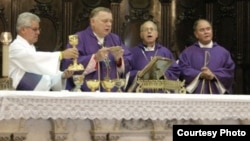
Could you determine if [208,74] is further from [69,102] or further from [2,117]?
[2,117]

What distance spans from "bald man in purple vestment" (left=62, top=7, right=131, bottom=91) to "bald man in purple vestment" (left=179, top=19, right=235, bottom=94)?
800 millimetres

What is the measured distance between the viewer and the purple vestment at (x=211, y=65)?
6277mm

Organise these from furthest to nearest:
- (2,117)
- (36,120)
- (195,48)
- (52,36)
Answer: (52,36) < (195,48) < (36,120) < (2,117)

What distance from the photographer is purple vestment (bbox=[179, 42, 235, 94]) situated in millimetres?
6277

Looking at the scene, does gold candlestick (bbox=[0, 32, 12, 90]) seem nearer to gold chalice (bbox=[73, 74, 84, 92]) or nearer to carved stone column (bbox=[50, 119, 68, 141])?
carved stone column (bbox=[50, 119, 68, 141])

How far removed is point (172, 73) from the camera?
6340mm

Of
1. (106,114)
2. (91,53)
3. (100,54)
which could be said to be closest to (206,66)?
(91,53)

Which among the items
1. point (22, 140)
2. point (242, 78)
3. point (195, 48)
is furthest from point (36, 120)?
point (242, 78)

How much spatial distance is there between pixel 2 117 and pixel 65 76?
127 cm

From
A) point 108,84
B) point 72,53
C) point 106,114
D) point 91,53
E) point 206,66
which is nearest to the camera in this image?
point 106,114

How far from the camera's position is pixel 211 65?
658 centimetres

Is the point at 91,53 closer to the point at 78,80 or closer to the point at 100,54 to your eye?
the point at 100,54

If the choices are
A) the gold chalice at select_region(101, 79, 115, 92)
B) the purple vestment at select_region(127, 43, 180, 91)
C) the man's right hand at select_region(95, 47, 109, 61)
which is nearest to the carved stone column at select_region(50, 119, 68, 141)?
the gold chalice at select_region(101, 79, 115, 92)

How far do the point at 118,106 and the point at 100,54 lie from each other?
1.00 m
